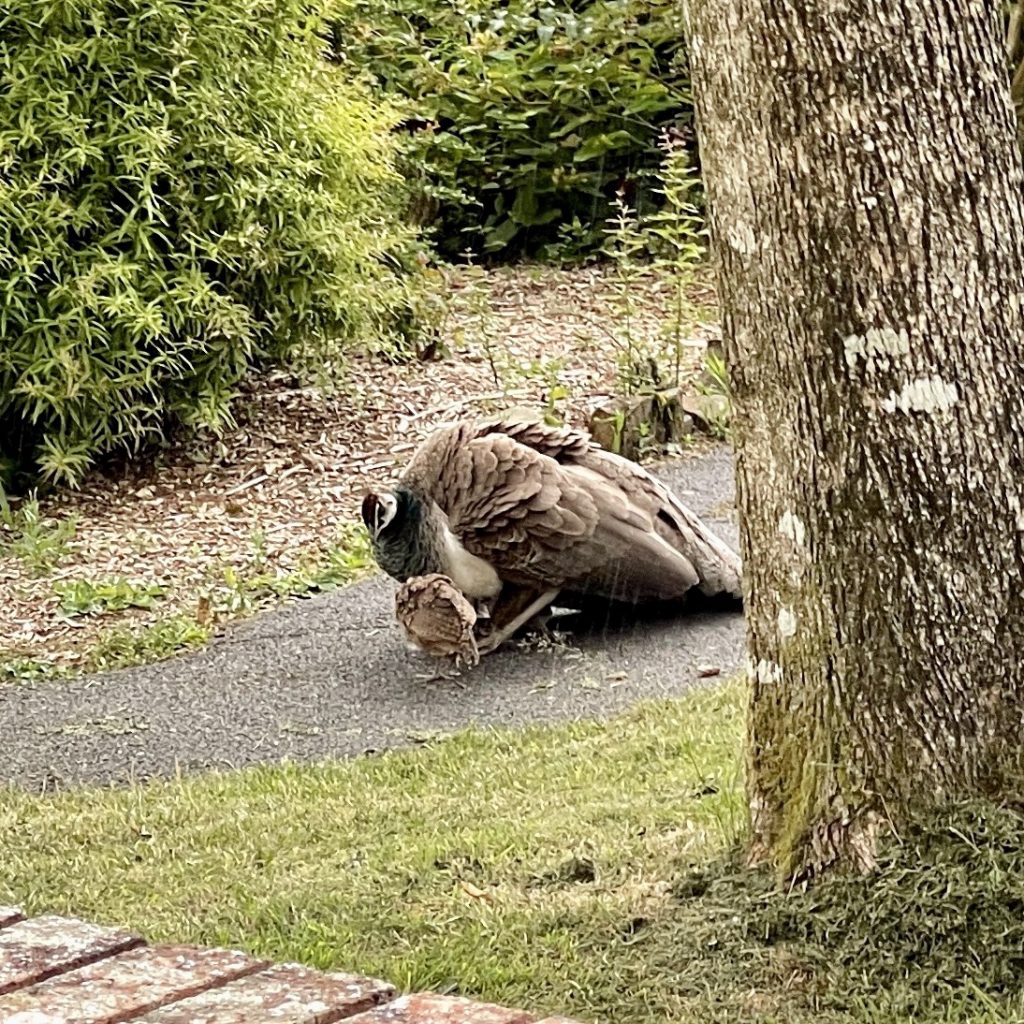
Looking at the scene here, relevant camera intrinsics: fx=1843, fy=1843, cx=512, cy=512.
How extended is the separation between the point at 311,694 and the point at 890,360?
3.77m

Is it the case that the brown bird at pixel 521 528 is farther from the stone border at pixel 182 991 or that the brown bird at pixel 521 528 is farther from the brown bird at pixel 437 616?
the stone border at pixel 182 991

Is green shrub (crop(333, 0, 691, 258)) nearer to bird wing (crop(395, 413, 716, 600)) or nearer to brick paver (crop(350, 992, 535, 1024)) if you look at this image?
bird wing (crop(395, 413, 716, 600))

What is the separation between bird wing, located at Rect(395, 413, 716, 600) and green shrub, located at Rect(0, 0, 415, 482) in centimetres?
302

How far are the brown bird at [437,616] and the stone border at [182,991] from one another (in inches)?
134

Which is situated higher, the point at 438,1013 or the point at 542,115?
the point at 542,115

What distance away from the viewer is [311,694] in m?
6.64

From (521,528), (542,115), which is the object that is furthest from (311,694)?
Answer: (542,115)

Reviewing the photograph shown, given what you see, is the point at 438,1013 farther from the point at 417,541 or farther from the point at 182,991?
the point at 417,541

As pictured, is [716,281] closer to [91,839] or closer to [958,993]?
[958,993]

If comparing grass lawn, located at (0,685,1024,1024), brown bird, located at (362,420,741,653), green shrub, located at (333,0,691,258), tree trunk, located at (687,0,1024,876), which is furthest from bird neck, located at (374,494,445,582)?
green shrub, located at (333,0,691,258)

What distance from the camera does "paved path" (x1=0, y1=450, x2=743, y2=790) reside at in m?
6.04

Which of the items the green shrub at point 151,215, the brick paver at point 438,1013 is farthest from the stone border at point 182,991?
the green shrub at point 151,215

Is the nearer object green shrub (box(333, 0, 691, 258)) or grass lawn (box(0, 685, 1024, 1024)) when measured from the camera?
grass lawn (box(0, 685, 1024, 1024))

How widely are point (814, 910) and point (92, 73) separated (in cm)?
749
